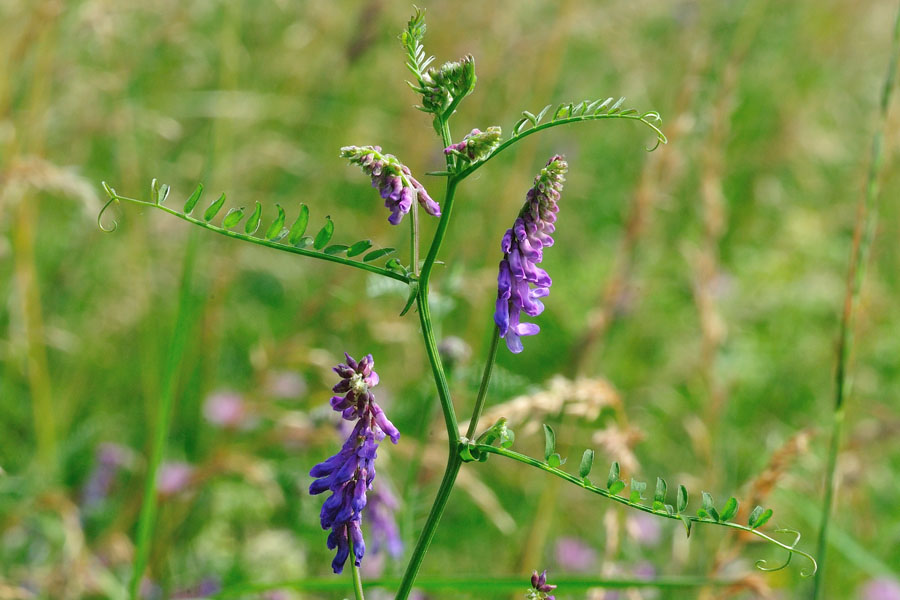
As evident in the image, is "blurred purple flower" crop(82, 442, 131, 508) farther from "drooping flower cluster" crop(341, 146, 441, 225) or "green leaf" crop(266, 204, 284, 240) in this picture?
"drooping flower cluster" crop(341, 146, 441, 225)

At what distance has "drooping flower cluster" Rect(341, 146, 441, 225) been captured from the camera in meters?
0.91

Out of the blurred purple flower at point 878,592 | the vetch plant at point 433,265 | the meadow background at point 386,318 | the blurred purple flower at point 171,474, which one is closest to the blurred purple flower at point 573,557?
the meadow background at point 386,318

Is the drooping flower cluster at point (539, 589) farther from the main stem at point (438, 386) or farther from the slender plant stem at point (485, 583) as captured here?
the slender plant stem at point (485, 583)

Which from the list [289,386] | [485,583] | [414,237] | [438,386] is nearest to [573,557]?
[289,386]

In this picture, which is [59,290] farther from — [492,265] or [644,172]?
[644,172]

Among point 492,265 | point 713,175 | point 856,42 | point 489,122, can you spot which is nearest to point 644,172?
point 713,175

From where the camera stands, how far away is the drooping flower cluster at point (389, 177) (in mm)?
914

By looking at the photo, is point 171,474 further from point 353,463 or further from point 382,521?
point 353,463

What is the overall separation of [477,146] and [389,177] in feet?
0.33

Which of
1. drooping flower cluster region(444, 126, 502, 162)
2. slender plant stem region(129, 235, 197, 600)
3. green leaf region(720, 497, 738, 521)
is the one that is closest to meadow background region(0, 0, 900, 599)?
slender plant stem region(129, 235, 197, 600)

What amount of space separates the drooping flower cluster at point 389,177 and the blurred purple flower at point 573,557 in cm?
224

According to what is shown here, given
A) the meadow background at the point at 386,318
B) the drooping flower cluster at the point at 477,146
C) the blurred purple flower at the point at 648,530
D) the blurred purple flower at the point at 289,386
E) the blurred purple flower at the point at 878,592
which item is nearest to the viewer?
the drooping flower cluster at the point at 477,146

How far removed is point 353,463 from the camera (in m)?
0.99

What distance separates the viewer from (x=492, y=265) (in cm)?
353
